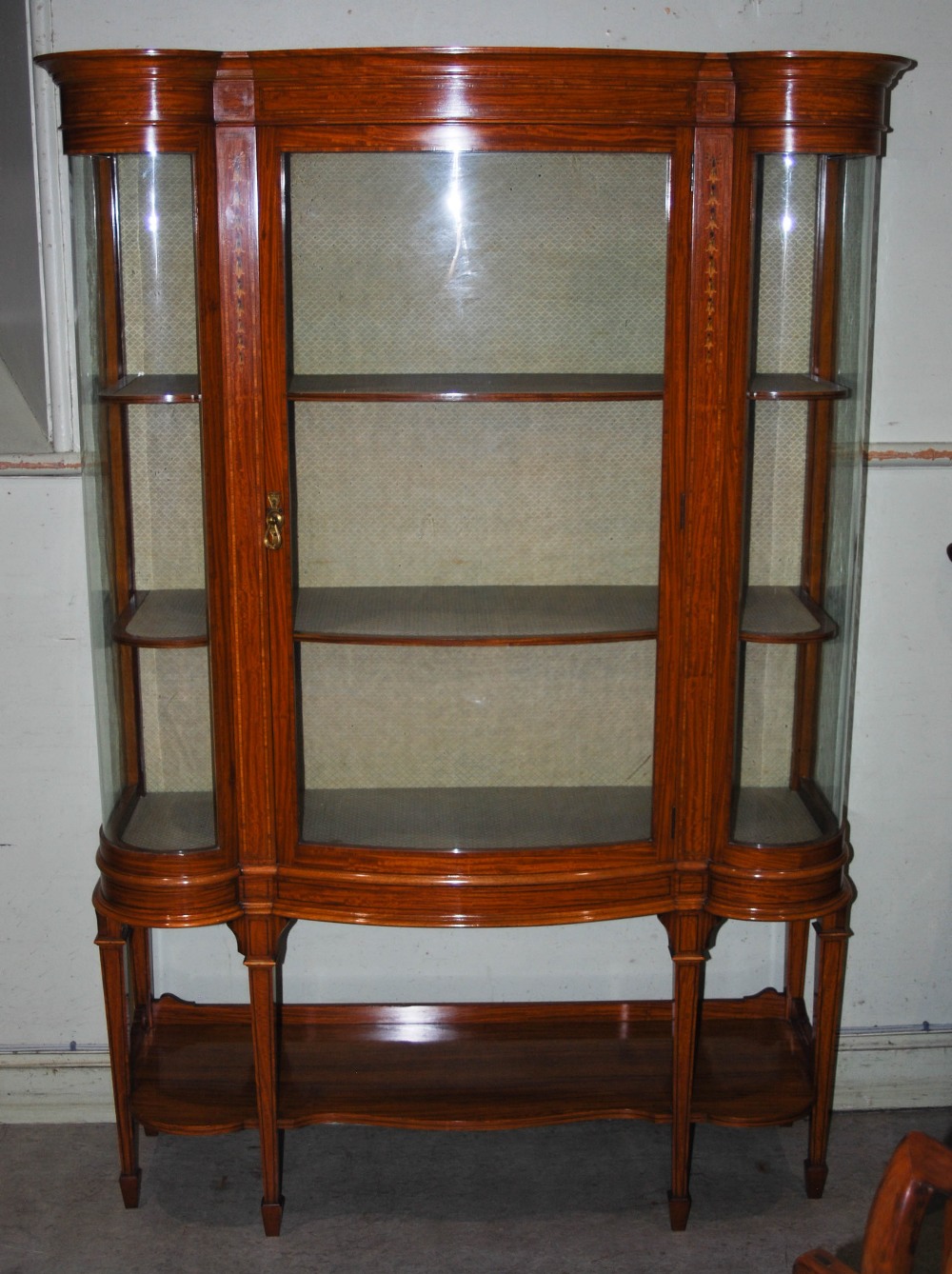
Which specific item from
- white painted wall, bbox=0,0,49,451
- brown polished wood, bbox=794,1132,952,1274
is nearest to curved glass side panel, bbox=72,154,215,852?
white painted wall, bbox=0,0,49,451

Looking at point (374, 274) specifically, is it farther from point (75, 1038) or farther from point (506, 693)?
point (75, 1038)

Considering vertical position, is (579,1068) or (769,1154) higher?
(579,1068)

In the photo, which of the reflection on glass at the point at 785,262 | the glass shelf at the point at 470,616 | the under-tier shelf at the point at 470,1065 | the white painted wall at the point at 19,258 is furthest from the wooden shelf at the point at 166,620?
the reflection on glass at the point at 785,262

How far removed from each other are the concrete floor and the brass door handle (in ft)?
3.52

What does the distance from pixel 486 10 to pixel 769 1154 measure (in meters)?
1.87

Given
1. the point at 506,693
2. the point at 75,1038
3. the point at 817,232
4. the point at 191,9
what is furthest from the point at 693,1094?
the point at 191,9

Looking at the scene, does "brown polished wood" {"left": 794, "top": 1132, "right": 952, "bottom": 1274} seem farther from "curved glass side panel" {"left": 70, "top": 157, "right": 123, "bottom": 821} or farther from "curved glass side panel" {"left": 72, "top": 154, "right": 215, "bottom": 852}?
"curved glass side panel" {"left": 70, "top": 157, "right": 123, "bottom": 821}

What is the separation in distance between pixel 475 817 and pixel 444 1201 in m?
0.65

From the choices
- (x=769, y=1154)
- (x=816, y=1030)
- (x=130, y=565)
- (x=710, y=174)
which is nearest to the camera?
(x=710, y=174)

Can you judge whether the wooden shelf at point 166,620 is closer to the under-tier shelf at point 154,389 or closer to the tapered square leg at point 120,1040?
the under-tier shelf at point 154,389

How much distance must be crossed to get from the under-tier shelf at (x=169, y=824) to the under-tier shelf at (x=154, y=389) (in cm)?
56

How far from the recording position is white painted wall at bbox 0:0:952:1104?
2.05 meters

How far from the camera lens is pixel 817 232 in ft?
6.13

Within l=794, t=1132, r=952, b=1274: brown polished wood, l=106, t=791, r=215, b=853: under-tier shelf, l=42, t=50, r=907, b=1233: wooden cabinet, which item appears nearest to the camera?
l=794, t=1132, r=952, b=1274: brown polished wood
